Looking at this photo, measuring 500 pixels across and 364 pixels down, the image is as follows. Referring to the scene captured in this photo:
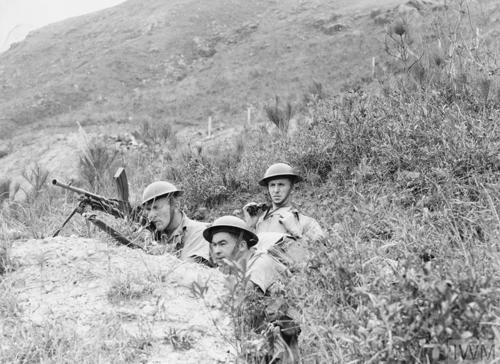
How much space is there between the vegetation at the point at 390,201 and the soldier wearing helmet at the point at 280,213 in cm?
29

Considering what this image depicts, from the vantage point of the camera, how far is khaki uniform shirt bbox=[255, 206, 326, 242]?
4.40m

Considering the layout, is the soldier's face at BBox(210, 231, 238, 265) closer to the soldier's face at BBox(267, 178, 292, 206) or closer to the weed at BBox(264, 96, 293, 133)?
the soldier's face at BBox(267, 178, 292, 206)

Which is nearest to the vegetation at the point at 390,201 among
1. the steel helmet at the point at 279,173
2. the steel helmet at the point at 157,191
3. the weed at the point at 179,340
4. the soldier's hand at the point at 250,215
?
the weed at the point at 179,340

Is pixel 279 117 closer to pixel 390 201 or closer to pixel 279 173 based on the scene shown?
pixel 279 173

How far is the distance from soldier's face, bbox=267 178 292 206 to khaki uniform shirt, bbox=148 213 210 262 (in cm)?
70

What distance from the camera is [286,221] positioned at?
454 cm

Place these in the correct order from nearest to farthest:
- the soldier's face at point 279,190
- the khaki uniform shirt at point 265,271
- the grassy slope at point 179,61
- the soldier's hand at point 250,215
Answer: the khaki uniform shirt at point 265,271, the soldier's face at point 279,190, the soldier's hand at point 250,215, the grassy slope at point 179,61

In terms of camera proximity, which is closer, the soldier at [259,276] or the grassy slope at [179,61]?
the soldier at [259,276]

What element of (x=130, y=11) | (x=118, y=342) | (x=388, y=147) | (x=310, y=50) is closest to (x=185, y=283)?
(x=118, y=342)

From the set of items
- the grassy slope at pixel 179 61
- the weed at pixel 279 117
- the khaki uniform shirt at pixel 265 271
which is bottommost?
the grassy slope at pixel 179 61

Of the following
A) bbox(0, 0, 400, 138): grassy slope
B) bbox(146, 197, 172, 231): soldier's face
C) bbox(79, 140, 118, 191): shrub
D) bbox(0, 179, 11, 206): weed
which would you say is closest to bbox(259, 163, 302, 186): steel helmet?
bbox(146, 197, 172, 231): soldier's face

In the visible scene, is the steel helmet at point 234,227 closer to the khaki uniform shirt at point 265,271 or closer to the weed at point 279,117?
the khaki uniform shirt at point 265,271

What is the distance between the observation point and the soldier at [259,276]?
2365 mm

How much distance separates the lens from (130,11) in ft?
134
